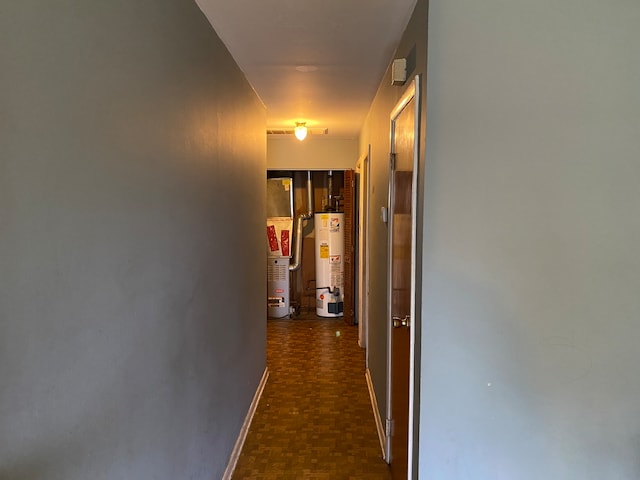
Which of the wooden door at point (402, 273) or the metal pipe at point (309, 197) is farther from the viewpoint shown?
the metal pipe at point (309, 197)

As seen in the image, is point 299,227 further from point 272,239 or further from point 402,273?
point 402,273

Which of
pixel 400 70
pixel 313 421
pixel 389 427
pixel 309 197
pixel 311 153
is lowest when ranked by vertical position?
pixel 313 421

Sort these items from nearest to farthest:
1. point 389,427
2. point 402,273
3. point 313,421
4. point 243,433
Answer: point 402,273, point 389,427, point 243,433, point 313,421

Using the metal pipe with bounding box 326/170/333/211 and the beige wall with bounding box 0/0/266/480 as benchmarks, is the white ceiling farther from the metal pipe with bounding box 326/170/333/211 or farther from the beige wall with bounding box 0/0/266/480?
the metal pipe with bounding box 326/170/333/211

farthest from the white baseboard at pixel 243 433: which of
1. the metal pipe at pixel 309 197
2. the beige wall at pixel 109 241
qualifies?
the metal pipe at pixel 309 197

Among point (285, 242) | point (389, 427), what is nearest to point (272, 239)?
point (285, 242)

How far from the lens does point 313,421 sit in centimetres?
297

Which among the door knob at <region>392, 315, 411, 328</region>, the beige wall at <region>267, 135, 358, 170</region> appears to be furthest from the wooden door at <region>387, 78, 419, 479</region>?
the beige wall at <region>267, 135, 358, 170</region>

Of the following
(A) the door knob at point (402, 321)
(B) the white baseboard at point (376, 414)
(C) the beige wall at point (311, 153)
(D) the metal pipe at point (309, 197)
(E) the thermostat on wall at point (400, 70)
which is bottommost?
(B) the white baseboard at point (376, 414)

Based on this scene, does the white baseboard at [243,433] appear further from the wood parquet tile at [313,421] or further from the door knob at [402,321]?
the door knob at [402,321]

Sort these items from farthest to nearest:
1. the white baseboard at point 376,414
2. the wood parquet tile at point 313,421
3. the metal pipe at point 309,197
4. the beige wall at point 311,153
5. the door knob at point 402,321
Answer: the metal pipe at point 309,197 → the beige wall at point 311,153 → the white baseboard at point 376,414 → the wood parquet tile at point 313,421 → the door knob at point 402,321

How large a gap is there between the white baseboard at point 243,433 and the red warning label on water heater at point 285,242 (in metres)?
2.45

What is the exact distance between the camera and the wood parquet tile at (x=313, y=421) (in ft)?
7.91

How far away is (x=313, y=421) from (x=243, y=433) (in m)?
0.53
